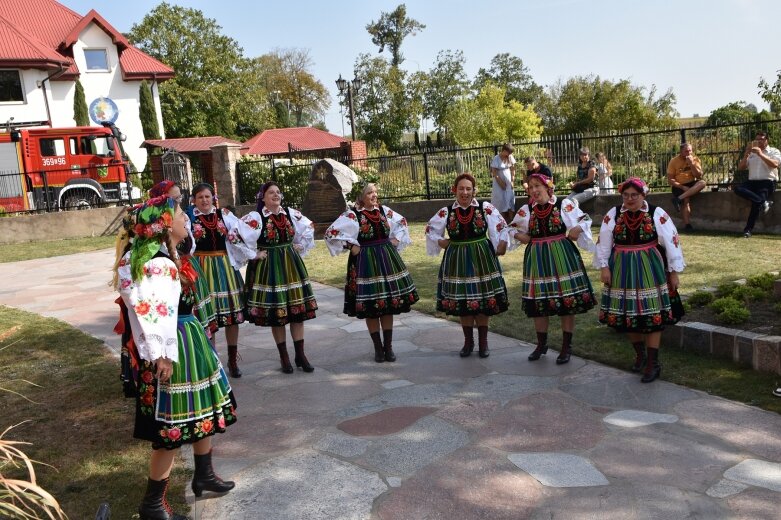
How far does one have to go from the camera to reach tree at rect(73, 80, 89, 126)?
116 ft

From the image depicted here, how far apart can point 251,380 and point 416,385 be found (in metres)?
1.63

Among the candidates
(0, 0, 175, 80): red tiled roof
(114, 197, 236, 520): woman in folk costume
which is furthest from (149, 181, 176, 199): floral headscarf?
(0, 0, 175, 80): red tiled roof

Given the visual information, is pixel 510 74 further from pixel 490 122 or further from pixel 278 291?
pixel 278 291

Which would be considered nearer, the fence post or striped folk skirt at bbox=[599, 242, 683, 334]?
striped folk skirt at bbox=[599, 242, 683, 334]

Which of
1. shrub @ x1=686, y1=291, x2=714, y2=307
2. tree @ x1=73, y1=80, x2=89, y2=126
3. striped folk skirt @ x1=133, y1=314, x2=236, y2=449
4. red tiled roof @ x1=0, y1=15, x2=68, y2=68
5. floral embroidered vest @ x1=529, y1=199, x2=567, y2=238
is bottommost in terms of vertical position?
shrub @ x1=686, y1=291, x2=714, y2=307

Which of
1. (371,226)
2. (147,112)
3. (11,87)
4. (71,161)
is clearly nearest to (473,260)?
(371,226)

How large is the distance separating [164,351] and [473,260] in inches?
146

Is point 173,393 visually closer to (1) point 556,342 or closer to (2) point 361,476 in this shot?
(2) point 361,476

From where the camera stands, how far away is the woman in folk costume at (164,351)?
378 centimetres

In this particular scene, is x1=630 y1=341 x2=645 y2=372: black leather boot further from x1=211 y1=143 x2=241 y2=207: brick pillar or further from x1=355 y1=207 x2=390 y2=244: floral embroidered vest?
x1=211 y1=143 x2=241 y2=207: brick pillar

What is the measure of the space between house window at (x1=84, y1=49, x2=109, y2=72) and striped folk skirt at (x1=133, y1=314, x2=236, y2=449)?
1483 inches

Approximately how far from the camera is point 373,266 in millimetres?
7062

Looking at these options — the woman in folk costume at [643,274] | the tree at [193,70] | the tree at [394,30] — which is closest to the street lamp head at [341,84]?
the tree at [193,70]

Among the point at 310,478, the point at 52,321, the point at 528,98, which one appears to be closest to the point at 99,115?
the point at 52,321
